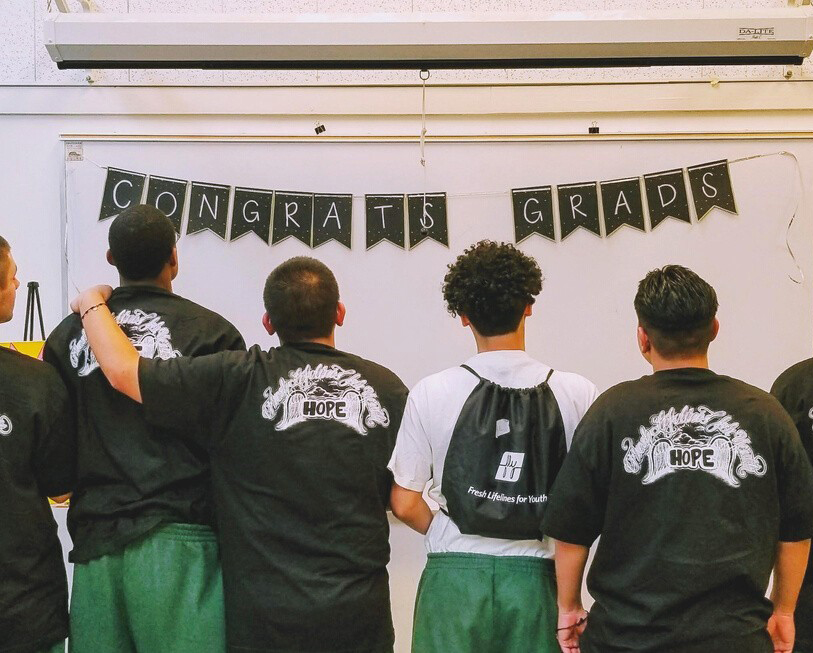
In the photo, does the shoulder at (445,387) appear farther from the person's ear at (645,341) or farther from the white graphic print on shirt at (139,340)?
the white graphic print on shirt at (139,340)

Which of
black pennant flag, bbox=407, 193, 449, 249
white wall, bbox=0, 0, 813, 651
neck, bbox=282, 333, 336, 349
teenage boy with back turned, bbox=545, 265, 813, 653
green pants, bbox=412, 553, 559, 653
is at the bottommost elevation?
green pants, bbox=412, 553, 559, 653

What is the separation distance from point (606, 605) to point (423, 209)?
149cm

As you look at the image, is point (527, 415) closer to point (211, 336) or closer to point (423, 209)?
point (211, 336)

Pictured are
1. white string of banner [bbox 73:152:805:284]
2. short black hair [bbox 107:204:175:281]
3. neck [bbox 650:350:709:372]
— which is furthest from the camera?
white string of banner [bbox 73:152:805:284]

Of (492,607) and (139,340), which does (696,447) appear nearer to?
(492,607)

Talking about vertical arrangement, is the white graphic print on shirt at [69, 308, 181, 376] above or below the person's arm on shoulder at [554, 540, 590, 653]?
above

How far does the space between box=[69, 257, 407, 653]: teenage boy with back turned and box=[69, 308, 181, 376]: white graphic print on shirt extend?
6 cm

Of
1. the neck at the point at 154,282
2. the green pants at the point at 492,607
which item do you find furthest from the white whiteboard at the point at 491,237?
the green pants at the point at 492,607

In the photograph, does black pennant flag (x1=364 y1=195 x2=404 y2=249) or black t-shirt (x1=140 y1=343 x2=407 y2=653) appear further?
black pennant flag (x1=364 y1=195 x2=404 y2=249)

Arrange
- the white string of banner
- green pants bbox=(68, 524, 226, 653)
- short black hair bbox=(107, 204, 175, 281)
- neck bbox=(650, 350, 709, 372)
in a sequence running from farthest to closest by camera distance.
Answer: the white string of banner
short black hair bbox=(107, 204, 175, 281)
green pants bbox=(68, 524, 226, 653)
neck bbox=(650, 350, 709, 372)

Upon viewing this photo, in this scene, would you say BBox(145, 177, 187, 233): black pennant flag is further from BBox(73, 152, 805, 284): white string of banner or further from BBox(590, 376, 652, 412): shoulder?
BBox(590, 376, 652, 412): shoulder

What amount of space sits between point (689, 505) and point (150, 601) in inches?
43.4

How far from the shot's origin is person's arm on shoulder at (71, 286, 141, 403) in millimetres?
1572

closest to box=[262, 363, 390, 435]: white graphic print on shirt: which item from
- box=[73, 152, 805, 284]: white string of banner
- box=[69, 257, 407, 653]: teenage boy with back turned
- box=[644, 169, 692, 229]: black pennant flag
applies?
box=[69, 257, 407, 653]: teenage boy with back turned
